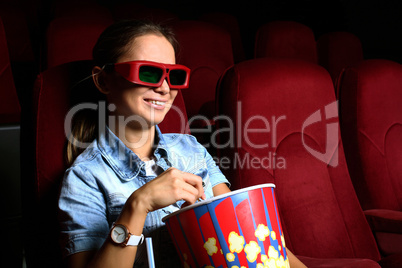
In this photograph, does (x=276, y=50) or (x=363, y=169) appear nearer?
(x=363, y=169)

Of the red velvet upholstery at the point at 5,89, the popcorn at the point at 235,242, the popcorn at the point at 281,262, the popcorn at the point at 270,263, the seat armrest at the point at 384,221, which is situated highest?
the popcorn at the point at 235,242

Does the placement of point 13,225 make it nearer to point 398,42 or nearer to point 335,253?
point 335,253

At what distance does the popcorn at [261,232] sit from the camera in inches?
18.0

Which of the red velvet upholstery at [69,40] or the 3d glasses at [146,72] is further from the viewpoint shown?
the red velvet upholstery at [69,40]

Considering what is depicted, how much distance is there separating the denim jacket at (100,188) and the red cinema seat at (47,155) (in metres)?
0.06

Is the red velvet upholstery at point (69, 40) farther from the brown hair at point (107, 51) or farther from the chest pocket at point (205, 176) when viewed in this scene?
the chest pocket at point (205, 176)

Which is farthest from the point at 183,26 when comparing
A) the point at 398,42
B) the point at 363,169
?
the point at 398,42

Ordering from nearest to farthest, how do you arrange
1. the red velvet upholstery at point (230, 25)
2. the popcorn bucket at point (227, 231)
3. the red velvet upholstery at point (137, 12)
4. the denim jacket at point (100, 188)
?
the popcorn bucket at point (227, 231) → the denim jacket at point (100, 188) → the red velvet upholstery at point (137, 12) → the red velvet upholstery at point (230, 25)

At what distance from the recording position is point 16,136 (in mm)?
1001

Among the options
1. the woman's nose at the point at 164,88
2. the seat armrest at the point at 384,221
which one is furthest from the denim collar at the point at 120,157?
the seat armrest at the point at 384,221

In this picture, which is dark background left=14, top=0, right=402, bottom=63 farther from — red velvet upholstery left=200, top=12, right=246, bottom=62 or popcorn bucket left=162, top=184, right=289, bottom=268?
popcorn bucket left=162, top=184, right=289, bottom=268

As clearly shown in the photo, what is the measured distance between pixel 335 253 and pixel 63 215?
22.7 inches

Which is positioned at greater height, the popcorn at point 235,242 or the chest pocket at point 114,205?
the popcorn at point 235,242

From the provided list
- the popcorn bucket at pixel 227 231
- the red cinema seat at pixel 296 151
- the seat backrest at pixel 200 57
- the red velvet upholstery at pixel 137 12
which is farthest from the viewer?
the red velvet upholstery at pixel 137 12
